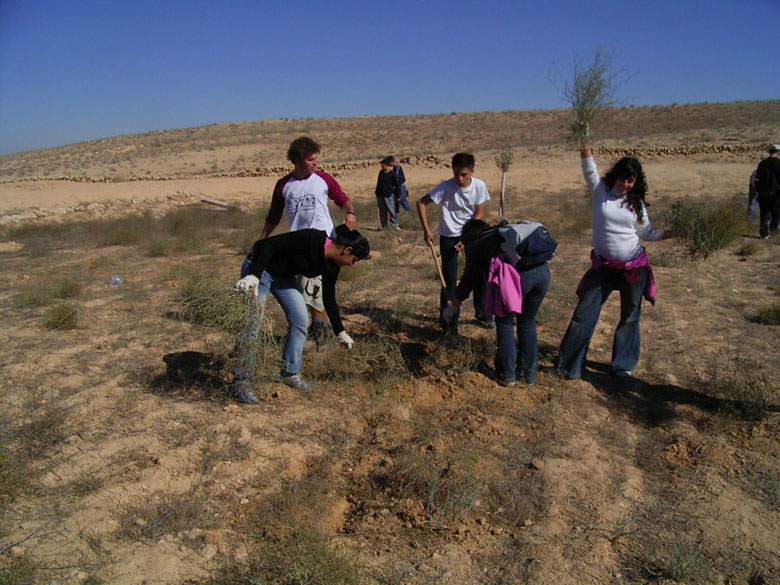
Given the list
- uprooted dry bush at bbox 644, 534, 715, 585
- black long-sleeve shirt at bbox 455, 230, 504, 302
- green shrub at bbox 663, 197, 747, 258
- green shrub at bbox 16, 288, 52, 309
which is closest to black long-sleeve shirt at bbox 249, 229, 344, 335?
black long-sleeve shirt at bbox 455, 230, 504, 302

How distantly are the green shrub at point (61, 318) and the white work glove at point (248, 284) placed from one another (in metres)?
2.89

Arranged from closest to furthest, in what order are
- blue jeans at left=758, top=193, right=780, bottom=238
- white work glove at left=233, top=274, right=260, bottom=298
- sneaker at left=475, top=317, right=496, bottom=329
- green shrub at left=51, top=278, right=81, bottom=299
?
1. white work glove at left=233, top=274, right=260, bottom=298
2. sneaker at left=475, top=317, right=496, bottom=329
3. green shrub at left=51, top=278, right=81, bottom=299
4. blue jeans at left=758, top=193, right=780, bottom=238

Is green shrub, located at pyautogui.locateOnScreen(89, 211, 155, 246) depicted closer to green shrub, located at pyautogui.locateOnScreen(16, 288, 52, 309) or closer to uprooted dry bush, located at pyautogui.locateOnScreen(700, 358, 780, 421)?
green shrub, located at pyautogui.locateOnScreen(16, 288, 52, 309)

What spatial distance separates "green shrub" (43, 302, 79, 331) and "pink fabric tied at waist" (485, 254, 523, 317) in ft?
13.7

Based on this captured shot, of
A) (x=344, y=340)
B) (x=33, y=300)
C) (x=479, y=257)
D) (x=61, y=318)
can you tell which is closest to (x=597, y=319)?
(x=479, y=257)

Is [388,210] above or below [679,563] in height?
above

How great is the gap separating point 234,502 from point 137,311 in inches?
146

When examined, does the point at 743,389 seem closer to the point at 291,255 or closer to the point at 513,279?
the point at 513,279

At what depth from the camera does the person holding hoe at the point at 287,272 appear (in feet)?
11.8

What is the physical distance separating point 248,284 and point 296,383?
100 centimetres

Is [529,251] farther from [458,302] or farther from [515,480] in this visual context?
[515,480]

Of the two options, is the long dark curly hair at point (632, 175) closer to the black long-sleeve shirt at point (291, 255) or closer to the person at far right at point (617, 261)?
the person at far right at point (617, 261)

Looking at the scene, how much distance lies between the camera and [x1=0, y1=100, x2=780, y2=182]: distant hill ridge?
25.1 m

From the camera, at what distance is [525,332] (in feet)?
13.7
